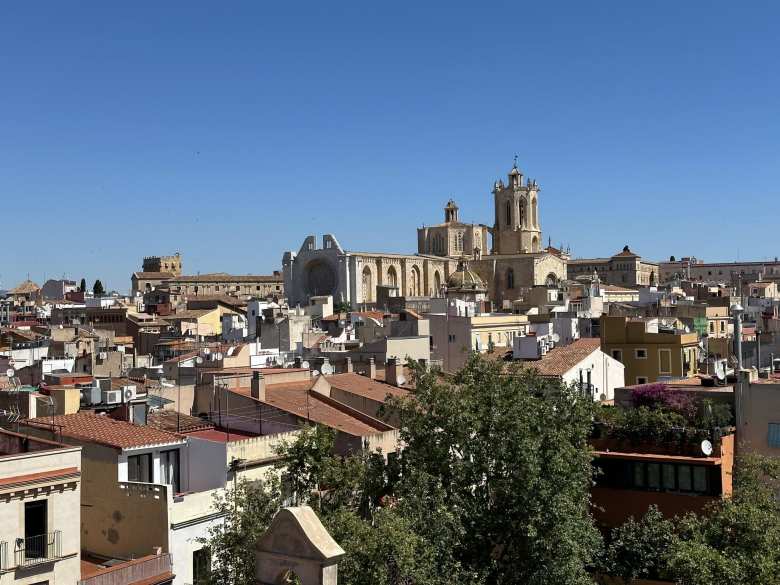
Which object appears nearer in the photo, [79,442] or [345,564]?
[345,564]

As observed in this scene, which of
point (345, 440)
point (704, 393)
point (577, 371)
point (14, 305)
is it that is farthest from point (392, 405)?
point (14, 305)

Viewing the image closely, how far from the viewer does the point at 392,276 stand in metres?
116

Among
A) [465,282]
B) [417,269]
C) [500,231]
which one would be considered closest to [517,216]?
[500,231]

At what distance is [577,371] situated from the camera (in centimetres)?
2719

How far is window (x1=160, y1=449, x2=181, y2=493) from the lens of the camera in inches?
617

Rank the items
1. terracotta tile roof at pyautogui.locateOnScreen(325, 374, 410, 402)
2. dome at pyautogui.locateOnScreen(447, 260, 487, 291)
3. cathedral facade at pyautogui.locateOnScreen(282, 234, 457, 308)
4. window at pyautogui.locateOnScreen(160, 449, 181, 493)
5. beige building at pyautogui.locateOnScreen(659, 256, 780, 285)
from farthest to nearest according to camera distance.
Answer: beige building at pyautogui.locateOnScreen(659, 256, 780, 285) < cathedral facade at pyautogui.locateOnScreen(282, 234, 457, 308) < dome at pyautogui.locateOnScreen(447, 260, 487, 291) < terracotta tile roof at pyautogui.locateOnScreen(325, 374, 410, 402) < window at pyautogui.locateOnScreen(160, 449, 181, 493)

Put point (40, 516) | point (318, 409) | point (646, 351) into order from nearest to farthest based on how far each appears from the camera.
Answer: point (40, 516), point (318, 409), point (646, 351)

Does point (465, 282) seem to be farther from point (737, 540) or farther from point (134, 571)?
point (134, 571)

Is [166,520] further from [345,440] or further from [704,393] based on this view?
[704,393]

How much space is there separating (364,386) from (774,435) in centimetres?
1000

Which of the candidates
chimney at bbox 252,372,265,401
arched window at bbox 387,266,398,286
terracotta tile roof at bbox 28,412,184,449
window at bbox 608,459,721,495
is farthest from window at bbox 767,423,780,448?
arched window at bbox 387,266,398,286

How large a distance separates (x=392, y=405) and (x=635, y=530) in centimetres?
436

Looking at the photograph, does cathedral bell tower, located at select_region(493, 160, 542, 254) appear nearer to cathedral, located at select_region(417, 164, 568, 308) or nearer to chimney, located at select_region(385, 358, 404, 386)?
cathedral, located at select_region(417, 164, 568, 308)

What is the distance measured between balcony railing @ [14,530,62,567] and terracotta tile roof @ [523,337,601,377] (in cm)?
1532
